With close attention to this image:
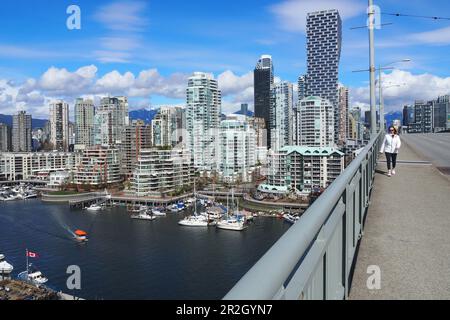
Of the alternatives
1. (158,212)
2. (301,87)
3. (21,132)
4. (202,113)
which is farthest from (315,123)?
(21,132)

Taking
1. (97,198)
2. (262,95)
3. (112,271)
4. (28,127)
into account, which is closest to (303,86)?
(262,95)

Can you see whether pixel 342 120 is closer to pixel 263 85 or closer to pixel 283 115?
pixel 283 115

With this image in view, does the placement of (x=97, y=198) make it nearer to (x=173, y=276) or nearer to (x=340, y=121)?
(x=173, y=276)

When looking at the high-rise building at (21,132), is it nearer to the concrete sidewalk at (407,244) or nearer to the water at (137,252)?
the water at (137,252)

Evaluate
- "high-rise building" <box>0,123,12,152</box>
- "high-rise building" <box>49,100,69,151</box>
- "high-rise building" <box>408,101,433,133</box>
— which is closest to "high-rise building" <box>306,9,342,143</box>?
"high-rise building" <box>408,101,433,133</box>

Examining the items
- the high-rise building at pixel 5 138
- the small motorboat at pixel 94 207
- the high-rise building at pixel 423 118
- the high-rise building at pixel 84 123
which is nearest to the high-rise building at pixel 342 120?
the high-rise building at pixel 423 118

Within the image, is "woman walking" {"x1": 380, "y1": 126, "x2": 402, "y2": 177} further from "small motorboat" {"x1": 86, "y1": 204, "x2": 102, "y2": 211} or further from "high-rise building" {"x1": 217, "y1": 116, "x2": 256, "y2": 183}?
"high-rise building" {"x1": 217, "y1": 116, "x2": 256, "y2": 183}
